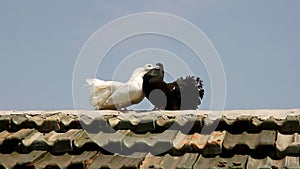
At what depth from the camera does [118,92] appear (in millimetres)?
Answer: 6230

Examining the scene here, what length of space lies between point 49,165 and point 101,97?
2055mm

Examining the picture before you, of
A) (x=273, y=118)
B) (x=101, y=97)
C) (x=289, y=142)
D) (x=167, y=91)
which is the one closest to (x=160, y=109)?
(x=167, y=91)

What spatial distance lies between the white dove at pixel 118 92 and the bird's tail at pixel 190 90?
38 centimetres

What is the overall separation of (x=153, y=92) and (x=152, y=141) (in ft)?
5.44

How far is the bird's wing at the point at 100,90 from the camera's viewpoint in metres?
6.24

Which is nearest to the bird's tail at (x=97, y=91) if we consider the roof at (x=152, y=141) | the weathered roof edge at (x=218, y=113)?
the weathered roof edge at (x=218, y=113)

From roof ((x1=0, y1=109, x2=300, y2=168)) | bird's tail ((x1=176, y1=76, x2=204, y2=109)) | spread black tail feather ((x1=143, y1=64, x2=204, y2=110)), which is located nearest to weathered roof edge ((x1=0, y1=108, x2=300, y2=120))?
roof ((x1=0, y1=109, x2=300, y2=168))

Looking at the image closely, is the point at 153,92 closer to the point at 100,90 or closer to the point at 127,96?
the point at 127,96

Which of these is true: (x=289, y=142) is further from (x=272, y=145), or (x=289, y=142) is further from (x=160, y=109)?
(x=160, y=109)

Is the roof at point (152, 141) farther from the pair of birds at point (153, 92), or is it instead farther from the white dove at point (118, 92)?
the white dove at point (118, 92)

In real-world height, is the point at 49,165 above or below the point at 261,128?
below

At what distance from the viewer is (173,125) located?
476 centimetres

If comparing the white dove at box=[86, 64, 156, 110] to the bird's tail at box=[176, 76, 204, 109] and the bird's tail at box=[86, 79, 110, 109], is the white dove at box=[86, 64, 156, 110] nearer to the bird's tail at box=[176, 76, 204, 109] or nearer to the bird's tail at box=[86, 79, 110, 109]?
the bird's tail at box=[86, 79, 110, 109]

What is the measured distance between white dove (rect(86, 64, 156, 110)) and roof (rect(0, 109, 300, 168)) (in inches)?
34.3
